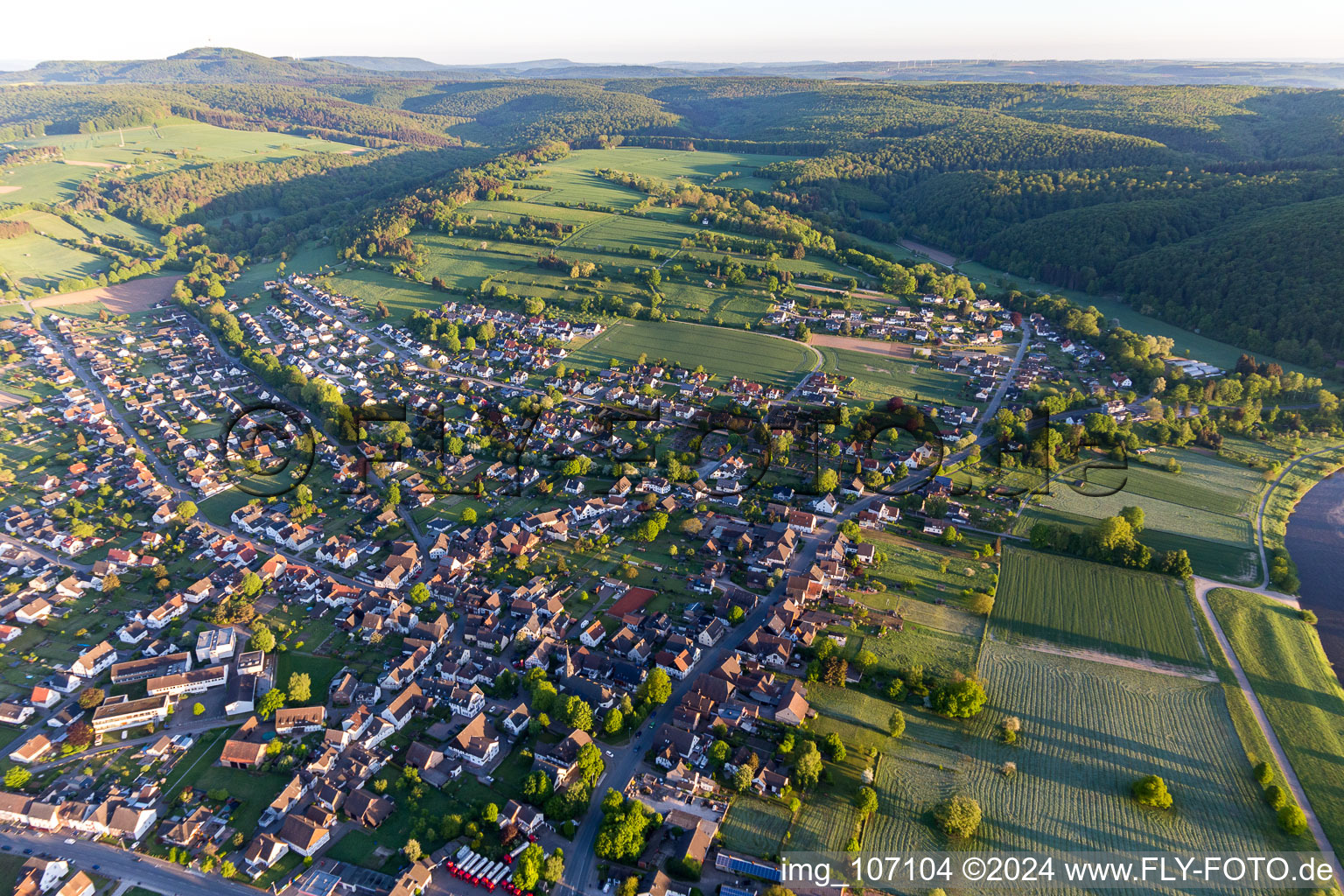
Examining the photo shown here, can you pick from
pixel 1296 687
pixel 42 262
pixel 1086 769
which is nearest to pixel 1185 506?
pixel 1296 687

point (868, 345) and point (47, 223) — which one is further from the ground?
point (47, 223)

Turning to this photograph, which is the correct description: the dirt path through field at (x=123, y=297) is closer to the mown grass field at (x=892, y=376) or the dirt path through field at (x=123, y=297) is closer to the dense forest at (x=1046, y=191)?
the dense forest at (x=1046, y=191)

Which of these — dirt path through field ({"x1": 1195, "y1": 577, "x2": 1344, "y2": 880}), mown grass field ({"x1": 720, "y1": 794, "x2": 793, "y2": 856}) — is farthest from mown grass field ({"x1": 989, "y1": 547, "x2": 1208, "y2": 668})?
mown grass field ({"x1": 720, "y1": 794, "x2": 793, "y2": 856})

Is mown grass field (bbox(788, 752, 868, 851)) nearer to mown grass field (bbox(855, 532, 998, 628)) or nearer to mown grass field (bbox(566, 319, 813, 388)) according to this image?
mown grass field (bbox(855, 532, 998, 628))

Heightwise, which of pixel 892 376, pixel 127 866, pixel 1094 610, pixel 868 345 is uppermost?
pixel 868 345

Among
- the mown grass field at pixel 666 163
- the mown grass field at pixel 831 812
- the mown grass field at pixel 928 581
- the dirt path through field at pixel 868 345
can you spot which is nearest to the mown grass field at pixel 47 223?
the mown grass field at pixel 666 163

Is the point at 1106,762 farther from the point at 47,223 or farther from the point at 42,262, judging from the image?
the point at 47,223
